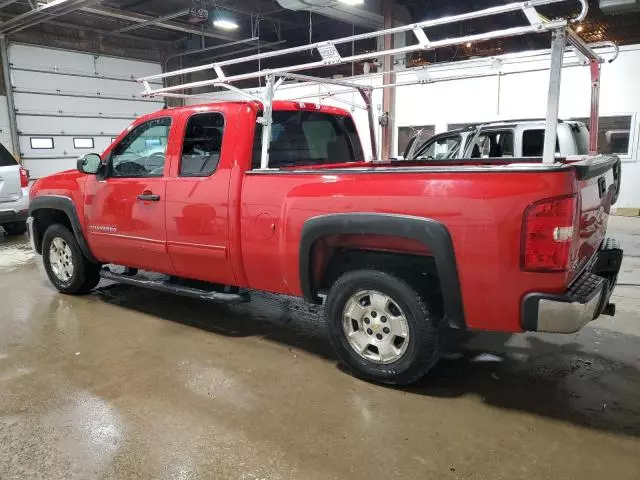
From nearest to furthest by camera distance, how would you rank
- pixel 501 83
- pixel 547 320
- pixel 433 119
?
pixel 547 320
pixel 501 83
pixel 433 119

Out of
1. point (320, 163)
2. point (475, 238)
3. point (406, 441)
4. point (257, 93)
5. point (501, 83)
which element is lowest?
point (406, 441)

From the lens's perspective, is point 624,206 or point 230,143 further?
point 624,206

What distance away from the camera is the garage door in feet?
42.3

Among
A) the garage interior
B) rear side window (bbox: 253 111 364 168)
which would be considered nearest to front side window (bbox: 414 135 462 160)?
the garage interior

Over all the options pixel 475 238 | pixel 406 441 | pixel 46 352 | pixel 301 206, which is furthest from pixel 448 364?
pixel 46 352

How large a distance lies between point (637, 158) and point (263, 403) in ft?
33.5

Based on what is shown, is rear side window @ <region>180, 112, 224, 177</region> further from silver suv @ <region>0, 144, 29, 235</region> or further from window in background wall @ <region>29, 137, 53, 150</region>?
window in background wall @ <region>29, 137, 53, 150</region>

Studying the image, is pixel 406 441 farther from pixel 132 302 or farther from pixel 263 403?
pixel 132 302

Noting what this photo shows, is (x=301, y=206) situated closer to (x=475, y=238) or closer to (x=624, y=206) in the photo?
(x=475, y=238)

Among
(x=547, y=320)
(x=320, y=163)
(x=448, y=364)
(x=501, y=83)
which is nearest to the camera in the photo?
(x=547, y=320)

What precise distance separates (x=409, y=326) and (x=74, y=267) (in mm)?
3629

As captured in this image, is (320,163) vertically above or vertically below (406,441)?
above

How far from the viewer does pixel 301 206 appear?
3096 mm

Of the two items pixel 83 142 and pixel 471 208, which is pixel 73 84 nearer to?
pixel 83 142
